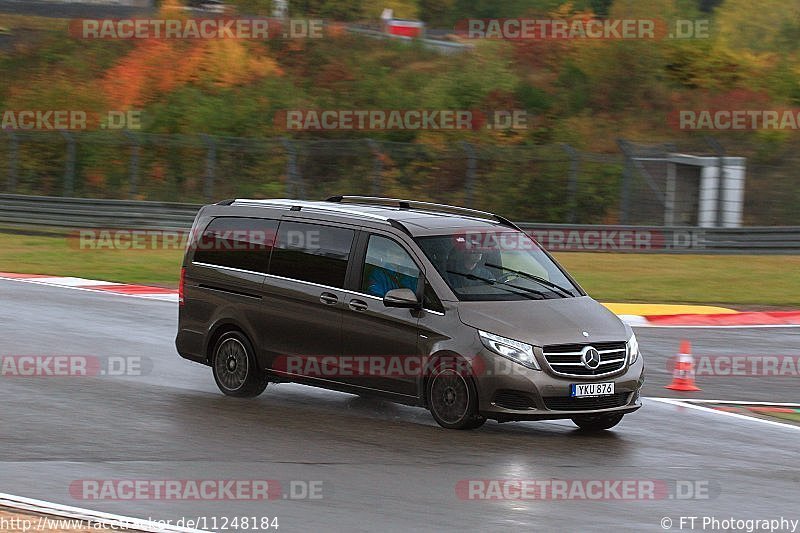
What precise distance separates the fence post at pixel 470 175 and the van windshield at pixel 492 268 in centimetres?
1845

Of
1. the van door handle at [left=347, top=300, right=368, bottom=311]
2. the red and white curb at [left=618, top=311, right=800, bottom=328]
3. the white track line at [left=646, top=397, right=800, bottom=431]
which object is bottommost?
the red and white curb at [left=618, top=311, right=800, bottom=328]

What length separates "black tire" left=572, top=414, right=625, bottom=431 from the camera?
1138 centimetres

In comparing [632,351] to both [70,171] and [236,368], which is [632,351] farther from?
[70,171]

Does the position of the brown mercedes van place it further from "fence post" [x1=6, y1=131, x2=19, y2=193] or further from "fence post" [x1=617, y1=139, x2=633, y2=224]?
"fence post" [x1=6, y1=131, x2=19, y2=193]

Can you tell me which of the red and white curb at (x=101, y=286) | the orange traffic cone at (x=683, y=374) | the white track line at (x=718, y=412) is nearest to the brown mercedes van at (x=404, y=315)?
the white track line at (x=718, y=412)

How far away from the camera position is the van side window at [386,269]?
11445mm

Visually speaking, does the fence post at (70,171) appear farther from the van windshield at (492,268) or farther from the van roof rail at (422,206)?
the van windshield at (492,268)

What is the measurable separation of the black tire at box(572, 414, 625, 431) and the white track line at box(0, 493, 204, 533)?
4639 millimetres

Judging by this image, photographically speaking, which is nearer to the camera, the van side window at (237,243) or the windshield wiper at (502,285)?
the windshield wiper at (502,285)

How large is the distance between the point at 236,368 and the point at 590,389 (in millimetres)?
3643

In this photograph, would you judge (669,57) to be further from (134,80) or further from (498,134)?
(134,80)

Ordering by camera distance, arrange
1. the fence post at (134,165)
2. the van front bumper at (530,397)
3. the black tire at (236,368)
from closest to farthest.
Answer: the van front bumper at (530,397), the black tire at (236,368), the fence post at (134,165)

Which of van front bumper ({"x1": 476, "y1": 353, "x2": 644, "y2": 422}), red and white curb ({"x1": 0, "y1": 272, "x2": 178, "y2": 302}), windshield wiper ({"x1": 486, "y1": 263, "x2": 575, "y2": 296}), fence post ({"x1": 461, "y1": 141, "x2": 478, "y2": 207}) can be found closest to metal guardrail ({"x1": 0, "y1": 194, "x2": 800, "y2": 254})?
fence post ({"x1": 461, "y1": 141, "x2": 478, "y2": 207})

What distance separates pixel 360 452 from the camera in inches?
400
